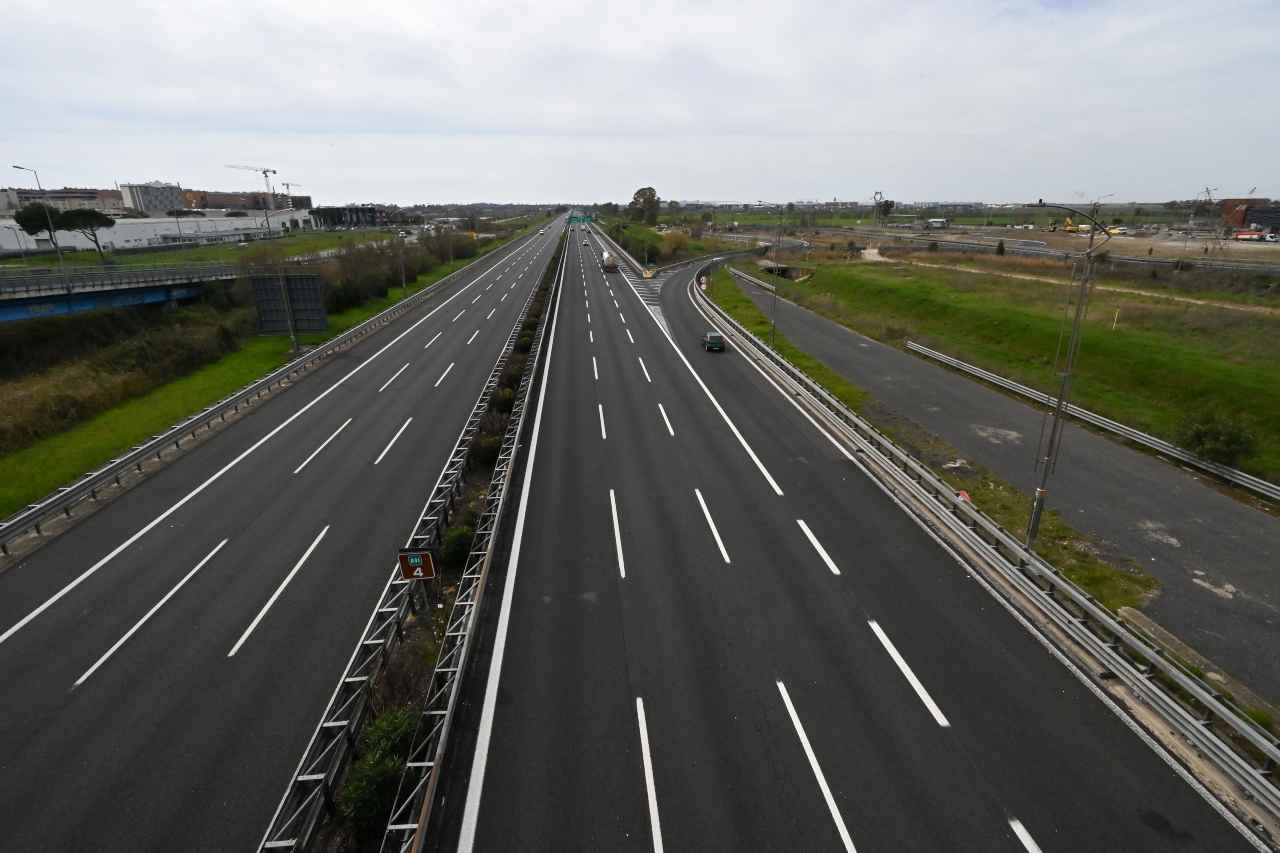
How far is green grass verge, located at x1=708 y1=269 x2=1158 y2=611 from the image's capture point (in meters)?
17.3

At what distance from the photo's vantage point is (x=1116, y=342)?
39.6 meters

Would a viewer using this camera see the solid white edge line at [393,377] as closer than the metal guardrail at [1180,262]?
Yes

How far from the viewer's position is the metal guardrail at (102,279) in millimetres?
40094

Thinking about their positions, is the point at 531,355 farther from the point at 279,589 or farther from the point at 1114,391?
the point at 1114,391

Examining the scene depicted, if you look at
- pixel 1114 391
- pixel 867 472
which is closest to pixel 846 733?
pixel 867 472

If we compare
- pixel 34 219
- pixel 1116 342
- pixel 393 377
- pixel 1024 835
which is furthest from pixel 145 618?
pixel 34 219

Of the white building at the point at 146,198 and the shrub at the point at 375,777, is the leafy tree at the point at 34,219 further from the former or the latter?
the white building at the point at 146,198

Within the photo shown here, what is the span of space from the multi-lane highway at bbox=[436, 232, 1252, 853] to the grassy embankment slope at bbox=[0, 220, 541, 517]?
68.2ft

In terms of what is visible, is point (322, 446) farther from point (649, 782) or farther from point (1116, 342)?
point (1116, 342)

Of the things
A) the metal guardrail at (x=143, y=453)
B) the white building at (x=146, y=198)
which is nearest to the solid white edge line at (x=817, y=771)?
the metal guardrail at (x=143, y=453)

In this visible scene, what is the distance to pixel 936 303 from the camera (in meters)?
58.8

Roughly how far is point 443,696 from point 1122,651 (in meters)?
15.9

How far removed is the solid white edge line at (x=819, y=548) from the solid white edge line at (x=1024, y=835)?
7914mm

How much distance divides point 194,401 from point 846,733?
39.7 metres
